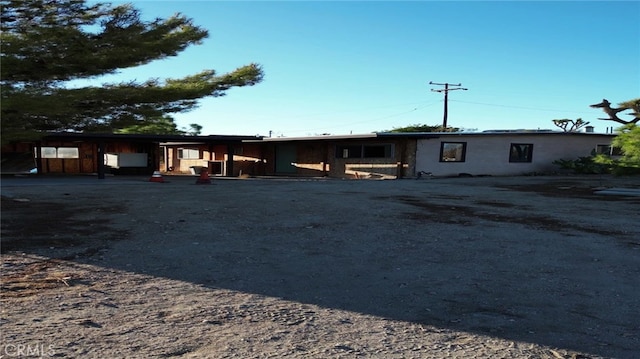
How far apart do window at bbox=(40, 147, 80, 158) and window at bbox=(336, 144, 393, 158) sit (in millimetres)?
15394

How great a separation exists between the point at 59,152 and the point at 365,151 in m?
17.6

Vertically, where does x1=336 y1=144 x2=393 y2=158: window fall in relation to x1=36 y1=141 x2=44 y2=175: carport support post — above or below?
above

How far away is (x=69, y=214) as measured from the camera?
859cm

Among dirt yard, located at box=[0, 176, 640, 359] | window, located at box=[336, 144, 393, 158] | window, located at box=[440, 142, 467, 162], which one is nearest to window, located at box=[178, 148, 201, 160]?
window, located at box=[336, 144, 393, 158]

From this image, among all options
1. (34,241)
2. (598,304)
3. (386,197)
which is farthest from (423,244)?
(386,197)

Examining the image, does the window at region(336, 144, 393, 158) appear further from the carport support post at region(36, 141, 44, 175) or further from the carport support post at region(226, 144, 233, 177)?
the carport support post at region(36, 141, 44, 175)

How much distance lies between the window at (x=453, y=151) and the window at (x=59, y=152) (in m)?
20.9

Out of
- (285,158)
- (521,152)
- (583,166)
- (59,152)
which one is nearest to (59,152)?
(59,152)

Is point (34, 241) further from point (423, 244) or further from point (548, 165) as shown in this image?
point (548, 165)

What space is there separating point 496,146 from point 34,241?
23222 mm

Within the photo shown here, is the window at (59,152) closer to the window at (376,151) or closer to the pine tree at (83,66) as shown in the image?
the window at (376,151)

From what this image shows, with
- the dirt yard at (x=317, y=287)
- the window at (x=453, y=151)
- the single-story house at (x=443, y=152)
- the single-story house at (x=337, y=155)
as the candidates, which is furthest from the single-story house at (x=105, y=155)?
the dirt yard at (x=317, y=287)

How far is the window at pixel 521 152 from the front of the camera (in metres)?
25.2

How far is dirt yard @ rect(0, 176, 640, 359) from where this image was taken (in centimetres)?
296
